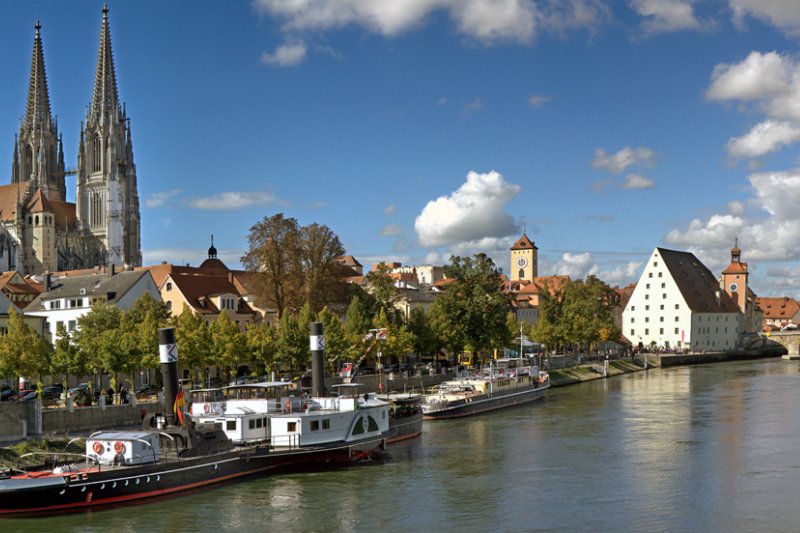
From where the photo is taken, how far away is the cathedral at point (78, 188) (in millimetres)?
157375

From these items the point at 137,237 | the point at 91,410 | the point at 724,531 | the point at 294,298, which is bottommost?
the point at 724,531

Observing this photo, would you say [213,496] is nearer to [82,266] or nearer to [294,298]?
[294,298]

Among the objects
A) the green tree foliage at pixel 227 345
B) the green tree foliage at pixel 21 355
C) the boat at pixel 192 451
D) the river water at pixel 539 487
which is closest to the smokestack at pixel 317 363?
the boat at pixel 192 451

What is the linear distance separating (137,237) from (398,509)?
152 m

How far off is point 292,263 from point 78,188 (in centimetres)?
10830

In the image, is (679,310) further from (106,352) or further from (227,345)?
(106,352)

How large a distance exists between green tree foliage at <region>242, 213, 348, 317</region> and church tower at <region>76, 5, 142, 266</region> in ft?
310

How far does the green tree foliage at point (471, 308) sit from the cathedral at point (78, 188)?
86.1m

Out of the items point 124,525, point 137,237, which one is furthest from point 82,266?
point 124,525

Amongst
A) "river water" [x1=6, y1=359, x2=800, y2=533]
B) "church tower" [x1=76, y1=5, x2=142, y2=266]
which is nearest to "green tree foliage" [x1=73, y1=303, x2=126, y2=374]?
Result: "river water" [x1=6, y1=359, x2=800, y2=533]

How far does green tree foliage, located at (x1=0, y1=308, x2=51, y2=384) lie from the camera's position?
49344 millimetres

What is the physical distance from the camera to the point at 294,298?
3196 inches

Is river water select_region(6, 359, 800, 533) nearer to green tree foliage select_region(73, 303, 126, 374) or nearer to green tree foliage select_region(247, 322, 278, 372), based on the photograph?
green tree foliage select_region(247, 322, 278, 372)

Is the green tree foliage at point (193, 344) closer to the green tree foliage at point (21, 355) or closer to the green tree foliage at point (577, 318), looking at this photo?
the green tree foliage at point (21, 355)
